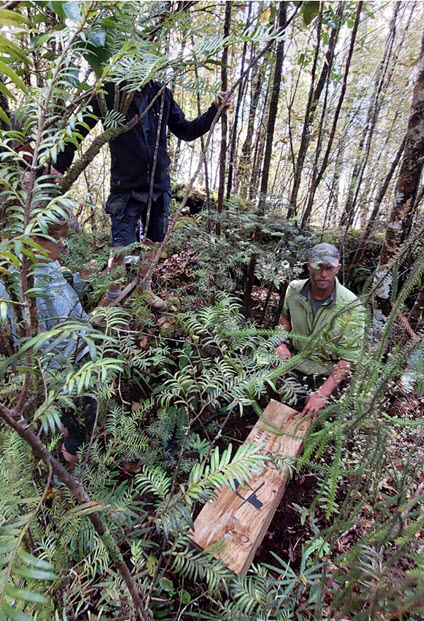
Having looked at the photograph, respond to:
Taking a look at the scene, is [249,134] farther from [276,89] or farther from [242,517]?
[242,517]

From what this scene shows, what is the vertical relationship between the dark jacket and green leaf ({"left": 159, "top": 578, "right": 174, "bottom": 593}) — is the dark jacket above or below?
above

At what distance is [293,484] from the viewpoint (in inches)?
84.0

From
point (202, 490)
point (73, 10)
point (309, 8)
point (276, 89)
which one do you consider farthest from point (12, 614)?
point (276, 89)

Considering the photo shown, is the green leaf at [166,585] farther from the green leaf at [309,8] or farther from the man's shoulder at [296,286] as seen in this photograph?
the green leaf at [309,8]

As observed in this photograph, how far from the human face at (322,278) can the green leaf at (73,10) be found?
6.46ft

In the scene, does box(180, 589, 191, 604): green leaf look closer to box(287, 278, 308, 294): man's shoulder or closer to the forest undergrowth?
the forest undergrowth

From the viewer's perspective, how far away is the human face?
7.79 ft

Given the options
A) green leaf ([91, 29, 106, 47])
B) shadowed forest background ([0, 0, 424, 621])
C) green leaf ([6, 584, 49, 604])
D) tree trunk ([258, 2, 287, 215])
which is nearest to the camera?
green leaf ([6, 584, 49, 604])

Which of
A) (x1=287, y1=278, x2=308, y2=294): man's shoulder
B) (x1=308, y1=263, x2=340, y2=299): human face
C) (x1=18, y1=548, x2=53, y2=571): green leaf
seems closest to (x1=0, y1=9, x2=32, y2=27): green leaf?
(x1=18, y1=548, x2=53, y2=571): green leaf

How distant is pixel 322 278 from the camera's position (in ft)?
8.07

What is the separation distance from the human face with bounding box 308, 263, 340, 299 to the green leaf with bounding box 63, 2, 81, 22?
1969mm

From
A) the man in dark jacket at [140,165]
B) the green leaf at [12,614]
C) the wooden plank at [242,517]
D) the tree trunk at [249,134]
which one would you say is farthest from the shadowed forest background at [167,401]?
the tree trunk at [249,134]

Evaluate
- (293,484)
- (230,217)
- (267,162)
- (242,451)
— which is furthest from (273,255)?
(242,451)

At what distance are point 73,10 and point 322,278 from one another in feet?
7.26
